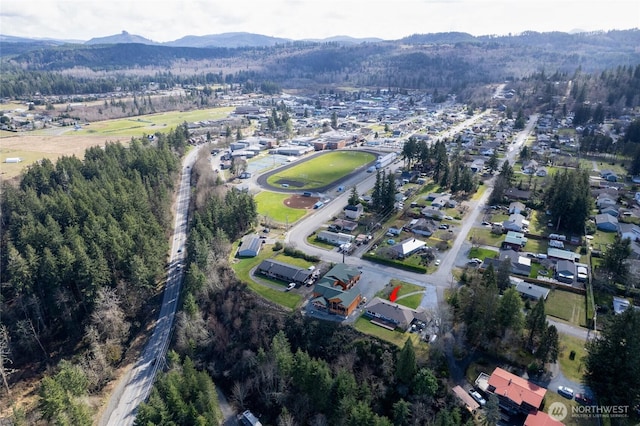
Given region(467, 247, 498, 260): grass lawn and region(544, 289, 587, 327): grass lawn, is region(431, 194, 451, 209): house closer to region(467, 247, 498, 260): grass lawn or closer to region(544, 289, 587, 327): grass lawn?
region(467, 247, 498, 260): grass lawn

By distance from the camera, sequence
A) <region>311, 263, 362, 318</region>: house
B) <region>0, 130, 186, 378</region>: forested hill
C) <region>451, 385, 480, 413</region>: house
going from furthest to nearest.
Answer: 1. <region>0, 130, 186, 378</region>: forested hill
2. <region>311, 263, 362, 318</region>: house
3. <region>451, 385, 480, 413</region>: house

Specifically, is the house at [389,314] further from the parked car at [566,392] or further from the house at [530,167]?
the house at [530,167]

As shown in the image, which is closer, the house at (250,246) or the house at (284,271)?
the house at (284,271)

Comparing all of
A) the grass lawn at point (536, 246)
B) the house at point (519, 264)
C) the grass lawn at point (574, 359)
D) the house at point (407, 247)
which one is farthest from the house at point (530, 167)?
the grass lawn at point (574, 359)

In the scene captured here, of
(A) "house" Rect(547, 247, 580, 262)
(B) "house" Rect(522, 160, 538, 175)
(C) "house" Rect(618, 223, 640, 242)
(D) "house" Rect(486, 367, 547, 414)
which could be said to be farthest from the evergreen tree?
(B) "house" Rect(522, 160, 538, 175)

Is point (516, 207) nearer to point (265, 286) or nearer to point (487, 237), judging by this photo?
point (487, 237)

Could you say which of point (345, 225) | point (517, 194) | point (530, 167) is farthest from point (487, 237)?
point (530, 167)
